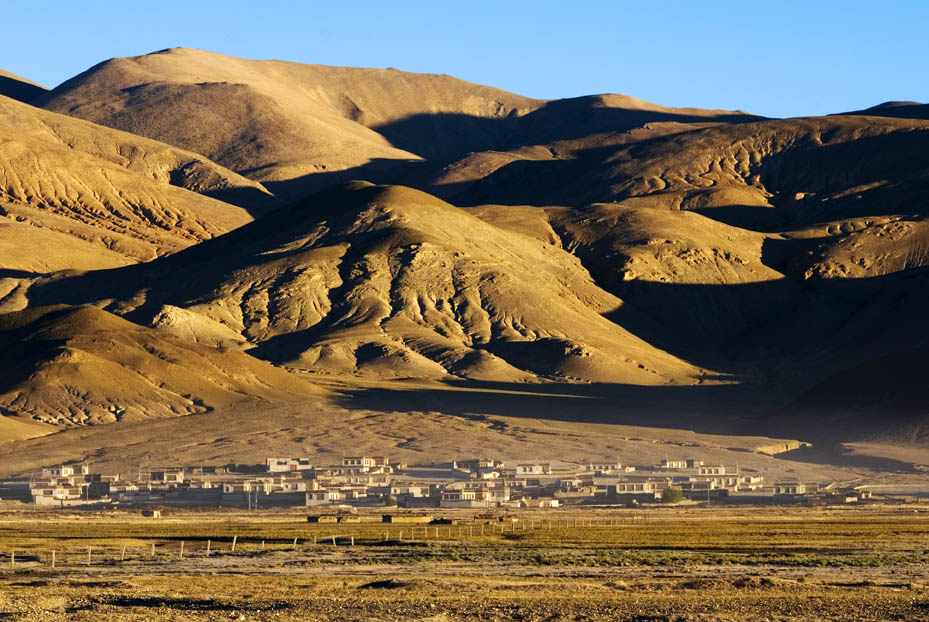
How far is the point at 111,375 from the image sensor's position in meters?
171

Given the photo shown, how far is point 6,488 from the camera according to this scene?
129 meters

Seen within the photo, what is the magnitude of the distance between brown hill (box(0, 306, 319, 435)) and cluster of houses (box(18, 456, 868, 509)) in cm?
2285

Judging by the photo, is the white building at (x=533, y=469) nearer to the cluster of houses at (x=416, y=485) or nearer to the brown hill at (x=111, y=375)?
the cluster of houses at (x=416, y=485)

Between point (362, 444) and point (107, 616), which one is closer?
point (107, 616)

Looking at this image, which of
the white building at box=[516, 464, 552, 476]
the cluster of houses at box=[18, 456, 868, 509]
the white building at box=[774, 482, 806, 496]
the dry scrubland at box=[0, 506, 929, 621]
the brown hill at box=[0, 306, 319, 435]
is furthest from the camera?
the brown hill at box=[0, 306, 319, 435]

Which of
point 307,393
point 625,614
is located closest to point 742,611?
point 625,614

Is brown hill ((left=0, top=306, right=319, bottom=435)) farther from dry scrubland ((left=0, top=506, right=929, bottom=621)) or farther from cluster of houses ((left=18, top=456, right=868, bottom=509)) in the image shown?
dry scrubland ((left=0, top=506, right=929, bottom=621))

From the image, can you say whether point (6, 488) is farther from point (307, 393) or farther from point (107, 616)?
point (107, 616)

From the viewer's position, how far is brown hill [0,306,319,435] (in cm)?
16488

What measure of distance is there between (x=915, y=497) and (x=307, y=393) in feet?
231

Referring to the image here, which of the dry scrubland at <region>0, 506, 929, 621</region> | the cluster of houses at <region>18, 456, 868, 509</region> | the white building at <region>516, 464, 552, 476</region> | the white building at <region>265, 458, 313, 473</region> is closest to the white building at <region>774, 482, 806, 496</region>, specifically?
the cluster of houses at <region>18, 456, 868, 509</region>

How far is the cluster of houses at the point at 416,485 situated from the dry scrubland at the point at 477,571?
85.7 feet

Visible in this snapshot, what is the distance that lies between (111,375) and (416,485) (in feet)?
163

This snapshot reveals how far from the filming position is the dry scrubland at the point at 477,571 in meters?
41.9
